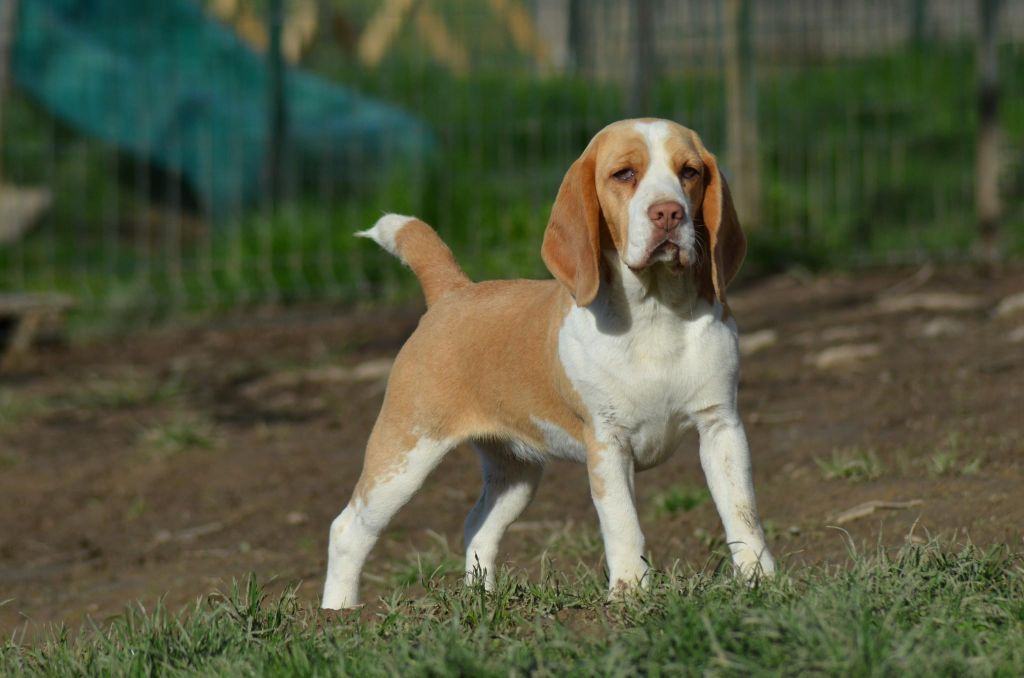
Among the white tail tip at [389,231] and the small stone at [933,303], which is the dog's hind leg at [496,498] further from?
the small stone at [933,303]

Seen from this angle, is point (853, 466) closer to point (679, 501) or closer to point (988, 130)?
point (679, 501)

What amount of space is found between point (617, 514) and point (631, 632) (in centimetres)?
69

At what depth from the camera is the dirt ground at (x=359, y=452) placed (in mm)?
5109

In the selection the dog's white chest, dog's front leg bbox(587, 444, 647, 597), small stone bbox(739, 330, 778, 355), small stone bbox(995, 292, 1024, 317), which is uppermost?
the dog's white chest

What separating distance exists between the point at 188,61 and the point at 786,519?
822 cm

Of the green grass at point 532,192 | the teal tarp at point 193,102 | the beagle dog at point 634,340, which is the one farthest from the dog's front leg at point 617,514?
the teal tarp at point 193,102

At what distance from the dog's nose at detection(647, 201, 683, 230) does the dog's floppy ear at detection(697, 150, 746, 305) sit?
9.0 inches

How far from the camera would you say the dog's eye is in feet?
12.6

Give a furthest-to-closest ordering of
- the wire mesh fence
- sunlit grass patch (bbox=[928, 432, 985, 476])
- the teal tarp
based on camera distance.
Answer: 1. the teal tarp
2. the wire mesh fence
3. sunlit grass patch (bbox=[928, 432, 985, 476])

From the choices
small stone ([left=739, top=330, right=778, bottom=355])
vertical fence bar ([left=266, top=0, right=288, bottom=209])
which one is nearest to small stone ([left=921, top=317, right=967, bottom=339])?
small stone ([left=739, top=330, right=778, bottom=355])

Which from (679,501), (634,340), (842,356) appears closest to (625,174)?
(634,340)

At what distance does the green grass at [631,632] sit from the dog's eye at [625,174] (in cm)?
99

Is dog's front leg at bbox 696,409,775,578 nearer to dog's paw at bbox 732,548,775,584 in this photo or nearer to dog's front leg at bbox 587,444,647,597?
dog's paw at bbox 732,548,775,584

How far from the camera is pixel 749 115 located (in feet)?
33.1
